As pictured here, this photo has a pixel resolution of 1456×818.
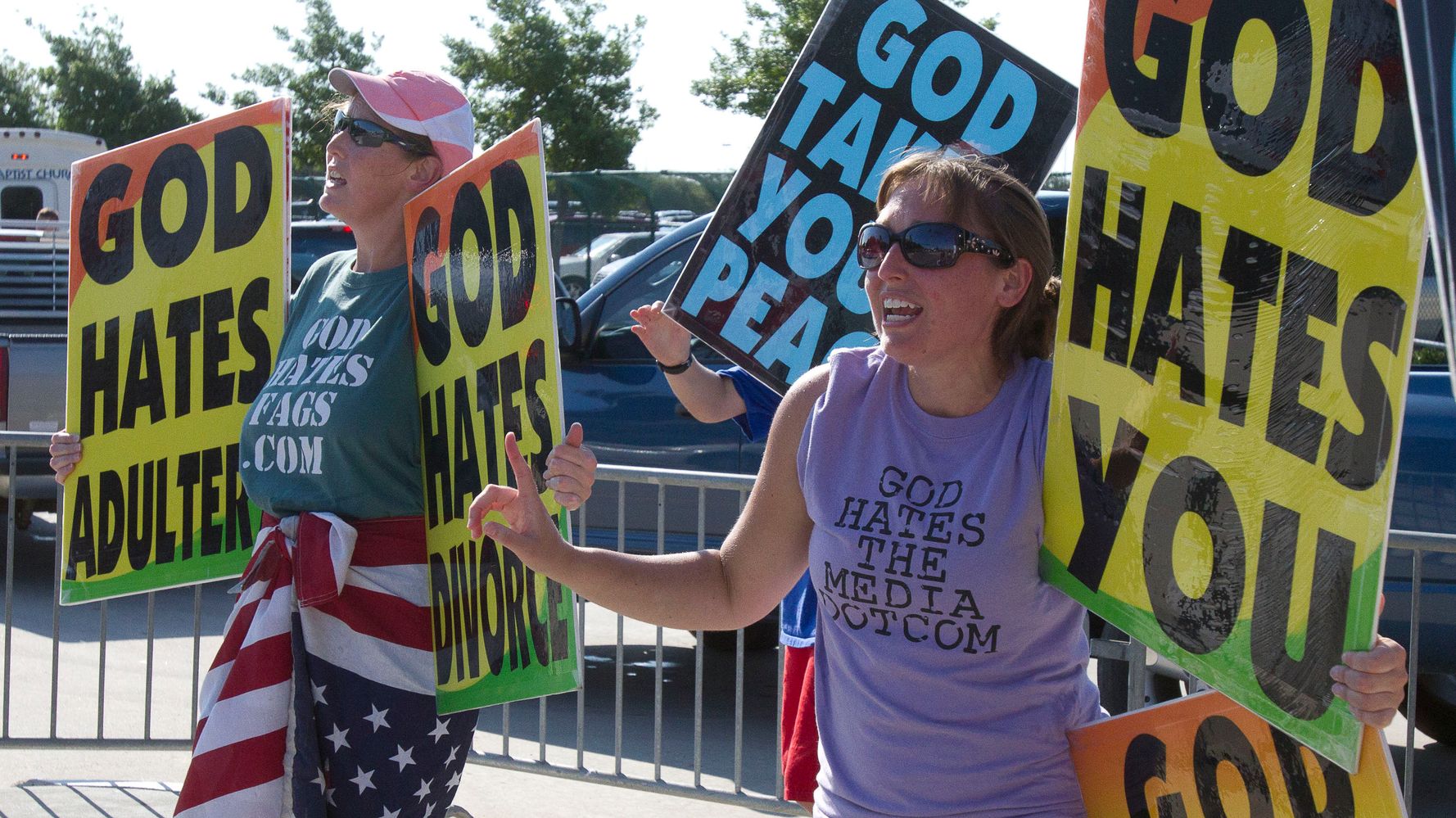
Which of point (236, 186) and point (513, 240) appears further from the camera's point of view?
point (236, 186)

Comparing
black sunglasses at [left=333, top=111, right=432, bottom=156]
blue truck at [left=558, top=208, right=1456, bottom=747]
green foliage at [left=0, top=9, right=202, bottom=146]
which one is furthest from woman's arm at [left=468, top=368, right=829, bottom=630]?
green foliage at [left=0, top=9, right=202, bottom=146]

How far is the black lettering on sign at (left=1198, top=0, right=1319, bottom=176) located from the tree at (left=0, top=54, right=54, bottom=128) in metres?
47.5

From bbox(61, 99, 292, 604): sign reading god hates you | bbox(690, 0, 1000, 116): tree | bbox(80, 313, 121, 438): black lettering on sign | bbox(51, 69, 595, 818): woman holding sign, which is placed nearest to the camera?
bbox(51, 69, 595, 818): woman holding sign

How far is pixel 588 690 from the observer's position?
6.60 metres

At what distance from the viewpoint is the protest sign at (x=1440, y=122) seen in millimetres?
1352

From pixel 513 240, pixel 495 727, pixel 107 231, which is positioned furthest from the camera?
pixel 495 727

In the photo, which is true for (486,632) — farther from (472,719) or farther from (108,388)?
(108,388)

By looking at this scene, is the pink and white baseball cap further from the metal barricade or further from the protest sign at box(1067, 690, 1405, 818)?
the protest sign at box(1067, 690, 1405, 818)

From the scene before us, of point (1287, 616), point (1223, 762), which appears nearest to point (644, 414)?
point (1223, 762)

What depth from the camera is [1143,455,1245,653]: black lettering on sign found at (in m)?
1.78

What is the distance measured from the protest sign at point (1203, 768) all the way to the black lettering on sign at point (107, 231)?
8.59ft

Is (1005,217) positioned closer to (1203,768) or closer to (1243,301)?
(1243,301)

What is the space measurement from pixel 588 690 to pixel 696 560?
175 inches

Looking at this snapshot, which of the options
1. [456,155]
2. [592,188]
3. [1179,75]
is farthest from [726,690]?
[592,188]
